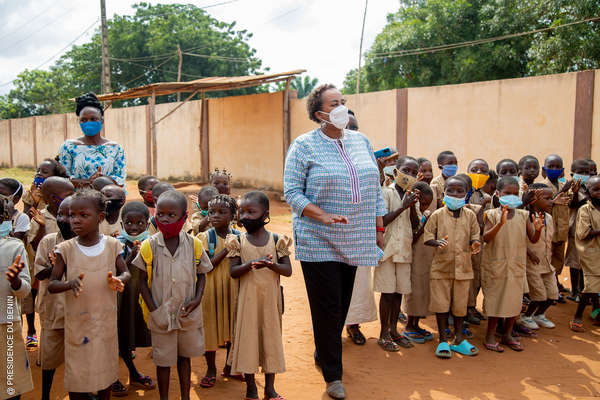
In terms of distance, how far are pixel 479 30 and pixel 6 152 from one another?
27.8 metres

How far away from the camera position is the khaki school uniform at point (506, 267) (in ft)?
15.1

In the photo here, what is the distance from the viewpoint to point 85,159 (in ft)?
15.3

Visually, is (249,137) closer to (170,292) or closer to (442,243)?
(442,243)

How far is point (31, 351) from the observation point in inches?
171

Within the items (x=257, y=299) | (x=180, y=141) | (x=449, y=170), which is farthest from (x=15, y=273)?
(x=180, y=141)

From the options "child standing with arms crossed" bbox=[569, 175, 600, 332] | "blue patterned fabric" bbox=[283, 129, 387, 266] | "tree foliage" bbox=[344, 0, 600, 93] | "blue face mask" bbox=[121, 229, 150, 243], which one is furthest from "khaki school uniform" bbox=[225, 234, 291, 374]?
"tree foliage" bbox=[344, 0, 600, 93]

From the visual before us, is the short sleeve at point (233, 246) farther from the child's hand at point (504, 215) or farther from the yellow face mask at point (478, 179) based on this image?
the yellow face mask at point (478, 179)

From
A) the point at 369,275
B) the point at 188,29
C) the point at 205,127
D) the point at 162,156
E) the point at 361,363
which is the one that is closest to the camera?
the point at 361,363

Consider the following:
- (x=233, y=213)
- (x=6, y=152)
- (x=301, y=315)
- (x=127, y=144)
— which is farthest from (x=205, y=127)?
(x=6, y=152)

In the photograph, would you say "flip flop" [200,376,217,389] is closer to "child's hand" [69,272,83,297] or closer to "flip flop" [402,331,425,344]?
"child's hand" [69,272,83,297]

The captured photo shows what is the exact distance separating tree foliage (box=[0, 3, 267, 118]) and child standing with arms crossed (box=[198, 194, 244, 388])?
2678 centimetres

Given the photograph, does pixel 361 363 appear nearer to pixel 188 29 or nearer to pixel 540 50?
pixel 540 50

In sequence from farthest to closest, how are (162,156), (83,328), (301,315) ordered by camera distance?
(162,156) < (301,315) < (83,328)

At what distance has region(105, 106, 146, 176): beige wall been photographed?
20.7 metres
